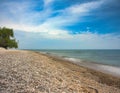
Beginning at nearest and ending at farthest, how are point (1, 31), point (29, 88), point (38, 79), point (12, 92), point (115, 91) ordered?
point (12, 92) → point (29, 88) → point (38, 79) → point (115, 91) → point (1, 31)

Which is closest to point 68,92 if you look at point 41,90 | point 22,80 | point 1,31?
point 41,90

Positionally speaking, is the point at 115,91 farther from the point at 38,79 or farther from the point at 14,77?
the point at 14,77

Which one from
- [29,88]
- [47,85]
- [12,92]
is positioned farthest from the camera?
[47,85]

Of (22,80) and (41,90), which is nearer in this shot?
(41,90)

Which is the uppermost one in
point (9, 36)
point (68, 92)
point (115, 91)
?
point (9, 36)

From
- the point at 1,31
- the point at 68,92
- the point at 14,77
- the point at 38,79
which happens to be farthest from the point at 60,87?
the point at 1,31

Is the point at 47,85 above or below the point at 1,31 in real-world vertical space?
below

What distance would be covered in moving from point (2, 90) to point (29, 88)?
50.6 inches

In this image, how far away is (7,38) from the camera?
5328cm

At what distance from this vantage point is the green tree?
52.5 metres

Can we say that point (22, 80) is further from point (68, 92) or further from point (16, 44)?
point (16, 44)

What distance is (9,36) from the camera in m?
54.3

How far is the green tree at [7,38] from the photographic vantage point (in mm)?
52506

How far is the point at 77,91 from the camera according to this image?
9.49 meters
